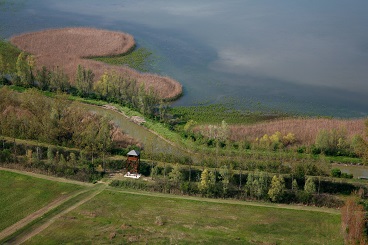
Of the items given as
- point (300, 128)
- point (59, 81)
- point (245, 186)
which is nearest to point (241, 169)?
point (245, 186)

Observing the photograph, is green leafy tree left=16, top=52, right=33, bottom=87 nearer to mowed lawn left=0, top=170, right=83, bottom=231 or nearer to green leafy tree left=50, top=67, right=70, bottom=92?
green leafy tree left=50, top=67, right=70, bottom=92

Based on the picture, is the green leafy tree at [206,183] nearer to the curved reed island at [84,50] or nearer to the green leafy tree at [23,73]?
the curved reed island at [84,50]

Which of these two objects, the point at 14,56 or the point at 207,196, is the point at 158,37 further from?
the point at 207,196

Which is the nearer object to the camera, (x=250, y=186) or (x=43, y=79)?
(x=250, y=186)

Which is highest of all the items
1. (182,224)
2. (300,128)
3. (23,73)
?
(23,73)

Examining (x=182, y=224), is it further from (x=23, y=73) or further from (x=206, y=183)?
(x=23, y=73)

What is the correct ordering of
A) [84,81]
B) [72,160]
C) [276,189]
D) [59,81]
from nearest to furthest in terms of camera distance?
[276,189]
[72,160]
[84,81]
[59,81]
